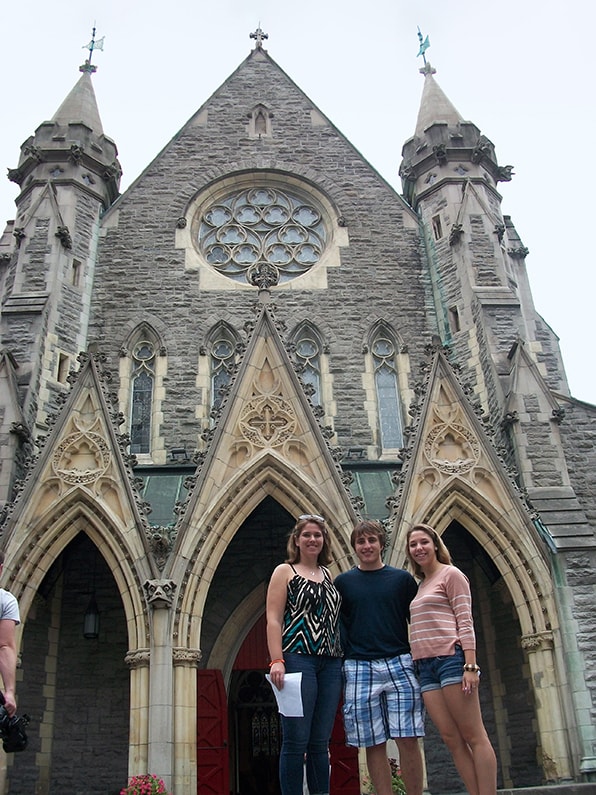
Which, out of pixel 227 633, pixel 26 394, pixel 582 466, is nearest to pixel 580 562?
pixel 582 466

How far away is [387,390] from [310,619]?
396 inches

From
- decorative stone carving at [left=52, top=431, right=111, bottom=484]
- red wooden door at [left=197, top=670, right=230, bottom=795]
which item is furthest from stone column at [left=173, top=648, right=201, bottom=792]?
decorative stone carving at [left=52, top=431, right=111, bottom=484]

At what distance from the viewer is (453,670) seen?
489 cm

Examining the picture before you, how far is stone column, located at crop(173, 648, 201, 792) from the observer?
938cm

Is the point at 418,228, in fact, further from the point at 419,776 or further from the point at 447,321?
the point at 419,776

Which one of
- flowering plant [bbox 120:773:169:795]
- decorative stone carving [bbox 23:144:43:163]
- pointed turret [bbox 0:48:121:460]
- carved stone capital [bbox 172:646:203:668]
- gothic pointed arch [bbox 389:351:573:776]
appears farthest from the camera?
decorative stone carving [bbox 23:144:43:163]

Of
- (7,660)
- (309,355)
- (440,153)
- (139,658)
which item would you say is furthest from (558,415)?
(7,660)

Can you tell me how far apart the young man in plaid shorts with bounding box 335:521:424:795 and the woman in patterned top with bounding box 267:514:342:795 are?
128mm

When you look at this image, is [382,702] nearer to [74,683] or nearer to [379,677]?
[379,677]

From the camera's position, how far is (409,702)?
498 centimetres

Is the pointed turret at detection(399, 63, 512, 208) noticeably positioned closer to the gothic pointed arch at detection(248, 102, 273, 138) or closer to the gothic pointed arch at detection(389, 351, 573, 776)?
the gothic pointed arch at detection(248, 102, 273, 138)

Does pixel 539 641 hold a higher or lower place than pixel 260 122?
lower

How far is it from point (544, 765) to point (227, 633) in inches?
193

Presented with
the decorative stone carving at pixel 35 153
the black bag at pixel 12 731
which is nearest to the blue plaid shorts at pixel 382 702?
the black bag at pixel 12 731
